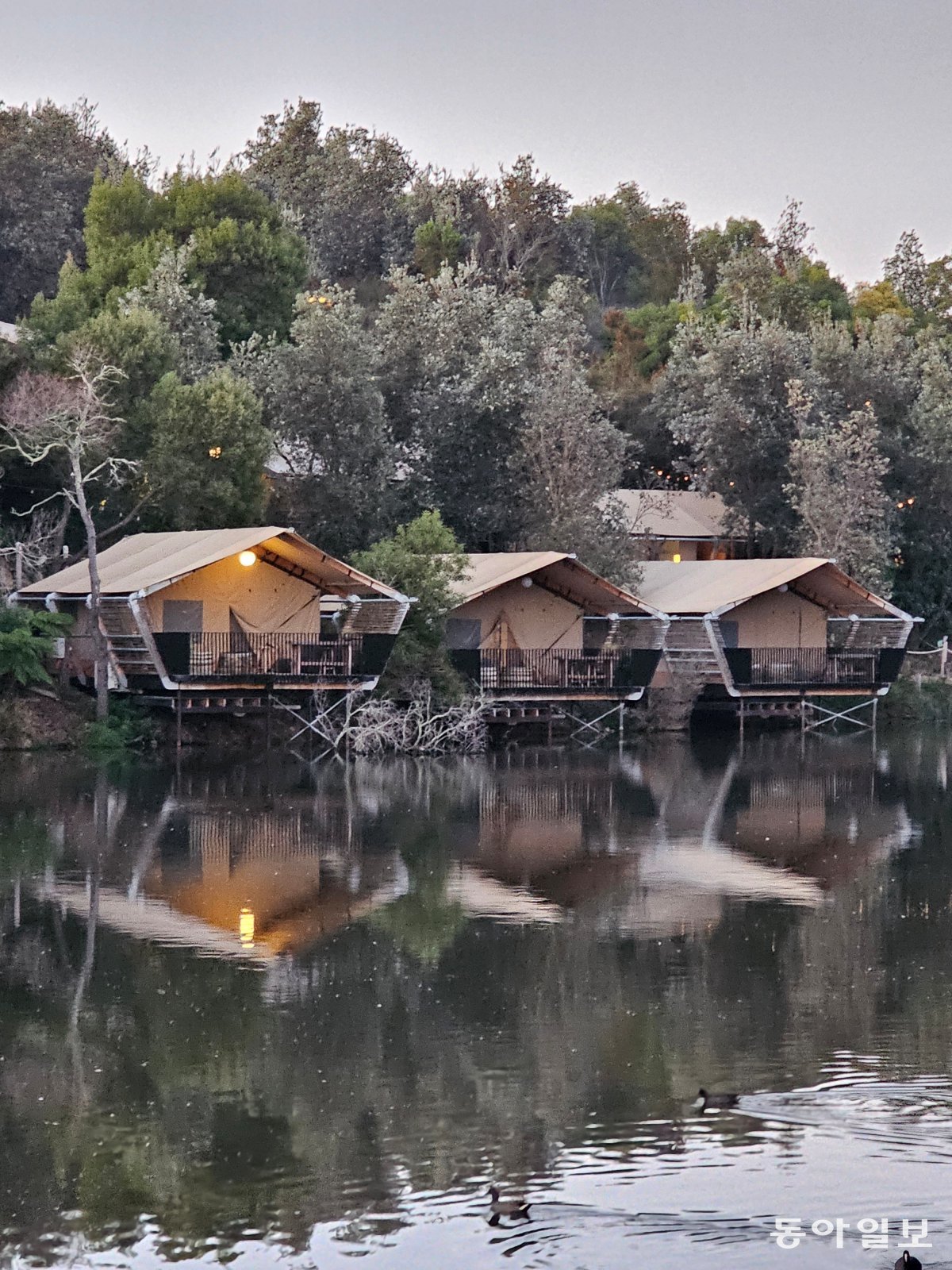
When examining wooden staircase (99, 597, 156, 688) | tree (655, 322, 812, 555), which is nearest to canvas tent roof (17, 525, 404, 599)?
wooden staircase (99, 597, 156, 688)

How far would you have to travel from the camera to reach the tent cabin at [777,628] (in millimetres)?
46250

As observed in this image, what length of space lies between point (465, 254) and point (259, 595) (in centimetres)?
4918

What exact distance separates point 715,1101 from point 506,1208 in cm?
258

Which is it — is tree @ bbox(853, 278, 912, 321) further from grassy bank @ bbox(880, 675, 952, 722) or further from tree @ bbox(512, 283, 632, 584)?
tree @ bbox(512, 283, 632, 584)

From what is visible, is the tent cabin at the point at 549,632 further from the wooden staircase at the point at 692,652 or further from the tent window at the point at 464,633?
the wooden staircase at the point at 692,652

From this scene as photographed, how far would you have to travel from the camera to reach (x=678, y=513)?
6097cm

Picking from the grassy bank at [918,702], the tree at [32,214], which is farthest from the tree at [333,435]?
the tree at [32,214]

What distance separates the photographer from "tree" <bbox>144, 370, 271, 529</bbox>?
A: 4544cm

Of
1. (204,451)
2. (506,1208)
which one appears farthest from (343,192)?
(506,1208)

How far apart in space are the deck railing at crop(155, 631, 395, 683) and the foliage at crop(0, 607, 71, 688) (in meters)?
2.41

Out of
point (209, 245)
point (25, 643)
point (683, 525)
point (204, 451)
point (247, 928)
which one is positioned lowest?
point (247, 928)

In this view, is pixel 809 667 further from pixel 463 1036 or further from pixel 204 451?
pixel 463 1036

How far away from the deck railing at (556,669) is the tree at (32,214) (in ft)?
126

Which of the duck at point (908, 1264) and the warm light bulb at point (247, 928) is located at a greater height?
the warm light bulb at point (247, 928)
